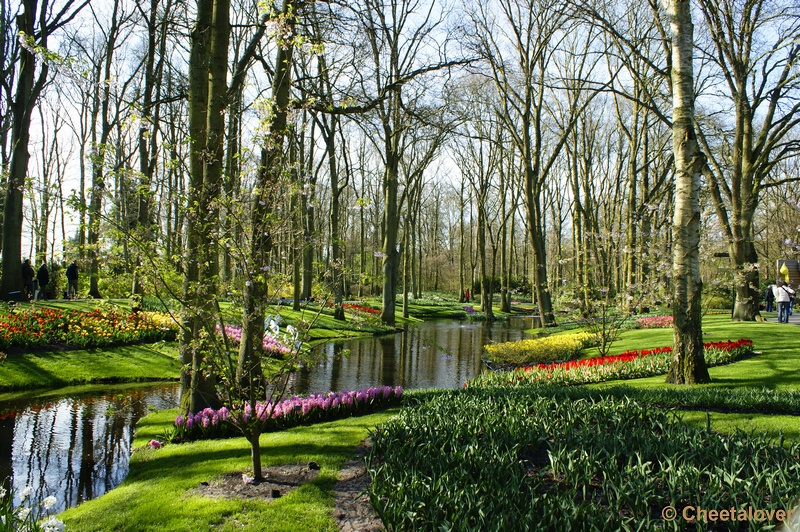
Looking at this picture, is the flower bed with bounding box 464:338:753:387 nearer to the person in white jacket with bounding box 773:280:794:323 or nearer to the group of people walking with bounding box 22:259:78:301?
the person in white jacket with bounding box 773:280:794:323

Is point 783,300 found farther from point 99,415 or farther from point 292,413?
point 99,415

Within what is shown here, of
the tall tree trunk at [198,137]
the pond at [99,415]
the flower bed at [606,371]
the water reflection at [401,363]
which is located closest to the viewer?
the pond at [99,415]

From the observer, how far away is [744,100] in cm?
1566

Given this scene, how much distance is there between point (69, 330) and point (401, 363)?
336 inches

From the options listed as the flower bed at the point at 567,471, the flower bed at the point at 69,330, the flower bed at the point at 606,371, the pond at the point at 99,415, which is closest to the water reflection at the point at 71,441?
the pond at the point at 99,415

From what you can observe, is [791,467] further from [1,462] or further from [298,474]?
[1,462]

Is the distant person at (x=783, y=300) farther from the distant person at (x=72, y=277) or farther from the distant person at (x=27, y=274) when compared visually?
the distant person at (x=27, y=274)

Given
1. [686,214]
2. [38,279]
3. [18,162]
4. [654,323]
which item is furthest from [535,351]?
[38,279]

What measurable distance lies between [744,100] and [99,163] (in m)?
18.1

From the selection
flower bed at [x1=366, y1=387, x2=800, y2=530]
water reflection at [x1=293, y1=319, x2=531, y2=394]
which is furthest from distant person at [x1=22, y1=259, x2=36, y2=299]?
flower bed at [x1=366, y1=387, x2=800, y2=530]

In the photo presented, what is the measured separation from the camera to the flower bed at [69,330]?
36.4ft

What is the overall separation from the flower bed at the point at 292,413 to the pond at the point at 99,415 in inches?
27.6

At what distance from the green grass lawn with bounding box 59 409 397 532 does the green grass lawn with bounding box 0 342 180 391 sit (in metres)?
4.24

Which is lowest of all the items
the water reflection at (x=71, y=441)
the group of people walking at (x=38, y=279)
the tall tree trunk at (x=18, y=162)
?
the water reflection at (x=71, y=441)
